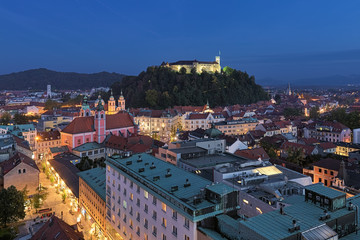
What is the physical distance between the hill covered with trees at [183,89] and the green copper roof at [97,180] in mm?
76414

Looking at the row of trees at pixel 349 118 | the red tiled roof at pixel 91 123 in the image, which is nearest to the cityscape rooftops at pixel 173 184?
the red tiled roof at pixel 91 123

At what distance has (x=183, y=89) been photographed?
120 metres

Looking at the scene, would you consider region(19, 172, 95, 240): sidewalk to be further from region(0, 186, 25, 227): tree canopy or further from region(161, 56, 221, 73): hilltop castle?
region(161, 56, 221, 73): hilltop castle

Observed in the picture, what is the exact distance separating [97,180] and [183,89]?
88234 mm

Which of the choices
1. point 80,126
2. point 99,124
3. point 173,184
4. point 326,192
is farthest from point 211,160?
point 80,126

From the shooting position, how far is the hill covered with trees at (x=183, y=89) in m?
115

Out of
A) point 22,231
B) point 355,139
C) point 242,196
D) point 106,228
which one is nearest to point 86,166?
point 22,231

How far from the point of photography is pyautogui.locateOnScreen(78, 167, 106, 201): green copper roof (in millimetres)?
31664

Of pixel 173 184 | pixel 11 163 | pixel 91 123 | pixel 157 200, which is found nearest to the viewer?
pixel 157 200

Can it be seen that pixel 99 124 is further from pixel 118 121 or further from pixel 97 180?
pixel 97 180

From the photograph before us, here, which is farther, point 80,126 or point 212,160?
point 80,126

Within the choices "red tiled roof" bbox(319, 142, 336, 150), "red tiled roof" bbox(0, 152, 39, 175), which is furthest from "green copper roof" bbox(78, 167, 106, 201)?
"red tiled roof" bbox(319, 142, 336, 150)

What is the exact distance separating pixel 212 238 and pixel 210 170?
13446 mm

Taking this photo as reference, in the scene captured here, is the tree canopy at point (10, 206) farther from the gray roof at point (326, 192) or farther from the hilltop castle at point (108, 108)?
the hilltop castle at point (108, 108)
